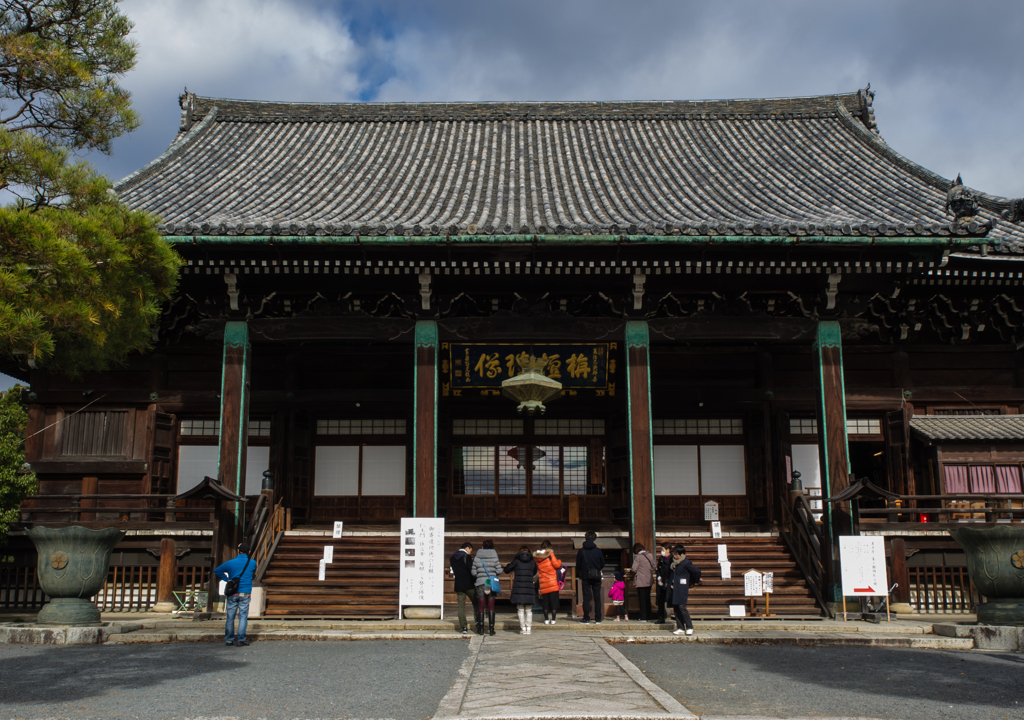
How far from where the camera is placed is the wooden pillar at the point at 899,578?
41.3 feet

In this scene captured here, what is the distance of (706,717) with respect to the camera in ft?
18.6

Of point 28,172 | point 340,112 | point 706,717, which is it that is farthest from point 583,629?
point 340,112

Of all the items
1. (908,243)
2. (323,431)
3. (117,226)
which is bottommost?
(323,431)

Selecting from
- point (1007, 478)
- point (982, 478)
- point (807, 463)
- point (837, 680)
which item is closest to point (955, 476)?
point (982, 478)

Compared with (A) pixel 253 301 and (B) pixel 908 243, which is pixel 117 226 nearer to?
(A) pixel 253 301

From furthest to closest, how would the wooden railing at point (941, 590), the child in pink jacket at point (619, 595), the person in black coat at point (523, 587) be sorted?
the wooden railing at point (941, 590) → the child in pink jacket at point (619, 595) → the person in black coat at point (523, 587)

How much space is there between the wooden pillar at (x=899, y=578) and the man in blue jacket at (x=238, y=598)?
9915 millimetres

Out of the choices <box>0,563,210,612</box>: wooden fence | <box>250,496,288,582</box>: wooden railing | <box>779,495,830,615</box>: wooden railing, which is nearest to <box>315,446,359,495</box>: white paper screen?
<box>250,496,288,582</box>: wooden railing

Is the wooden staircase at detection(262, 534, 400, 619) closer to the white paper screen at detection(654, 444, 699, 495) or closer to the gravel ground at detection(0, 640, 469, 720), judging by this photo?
the gravel ground at detection(0, 640, 469, 720)

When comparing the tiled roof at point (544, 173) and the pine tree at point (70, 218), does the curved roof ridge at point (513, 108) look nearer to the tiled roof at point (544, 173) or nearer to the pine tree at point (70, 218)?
the tiled roof at point (544, 173)

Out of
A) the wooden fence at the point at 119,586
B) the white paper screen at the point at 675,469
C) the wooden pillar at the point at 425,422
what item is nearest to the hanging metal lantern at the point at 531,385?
the wooden pillar at the point at 425,422

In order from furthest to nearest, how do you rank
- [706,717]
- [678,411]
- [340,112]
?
1. [340,112]
2. [678,411]
3. [706,717]

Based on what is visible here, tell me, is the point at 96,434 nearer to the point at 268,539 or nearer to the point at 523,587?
the point at 268,539

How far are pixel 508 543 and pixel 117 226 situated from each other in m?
9.01
